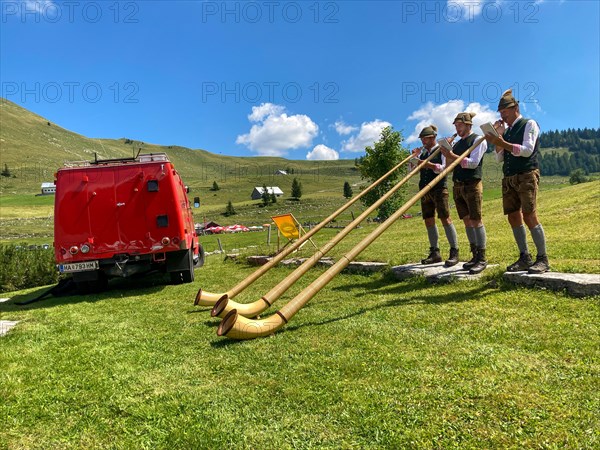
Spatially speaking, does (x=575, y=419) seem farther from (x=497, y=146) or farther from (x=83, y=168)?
(x=83, y=168)

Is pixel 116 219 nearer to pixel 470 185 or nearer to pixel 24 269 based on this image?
pixel 24 269

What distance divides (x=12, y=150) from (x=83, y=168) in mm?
194978

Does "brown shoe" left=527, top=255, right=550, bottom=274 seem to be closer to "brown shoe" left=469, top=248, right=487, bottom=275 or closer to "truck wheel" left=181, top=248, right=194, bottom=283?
"brown shoe" left=469, top=248, right=487, bottom=275

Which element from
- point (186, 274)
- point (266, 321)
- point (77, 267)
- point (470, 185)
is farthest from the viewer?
point (186, 274)

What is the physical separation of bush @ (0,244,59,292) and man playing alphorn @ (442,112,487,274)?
13.5 meters

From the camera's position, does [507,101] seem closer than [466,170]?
Yes

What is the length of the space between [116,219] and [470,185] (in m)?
7.87

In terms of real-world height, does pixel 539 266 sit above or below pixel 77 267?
above

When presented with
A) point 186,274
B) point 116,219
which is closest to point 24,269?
point 116,219

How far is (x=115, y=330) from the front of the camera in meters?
5.80

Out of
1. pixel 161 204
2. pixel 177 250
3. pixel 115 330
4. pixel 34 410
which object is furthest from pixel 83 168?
pixel 34 410

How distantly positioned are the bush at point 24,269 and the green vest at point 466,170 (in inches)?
533

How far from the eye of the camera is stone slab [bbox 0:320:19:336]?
6123 mm

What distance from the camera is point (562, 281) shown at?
4.88 meters
